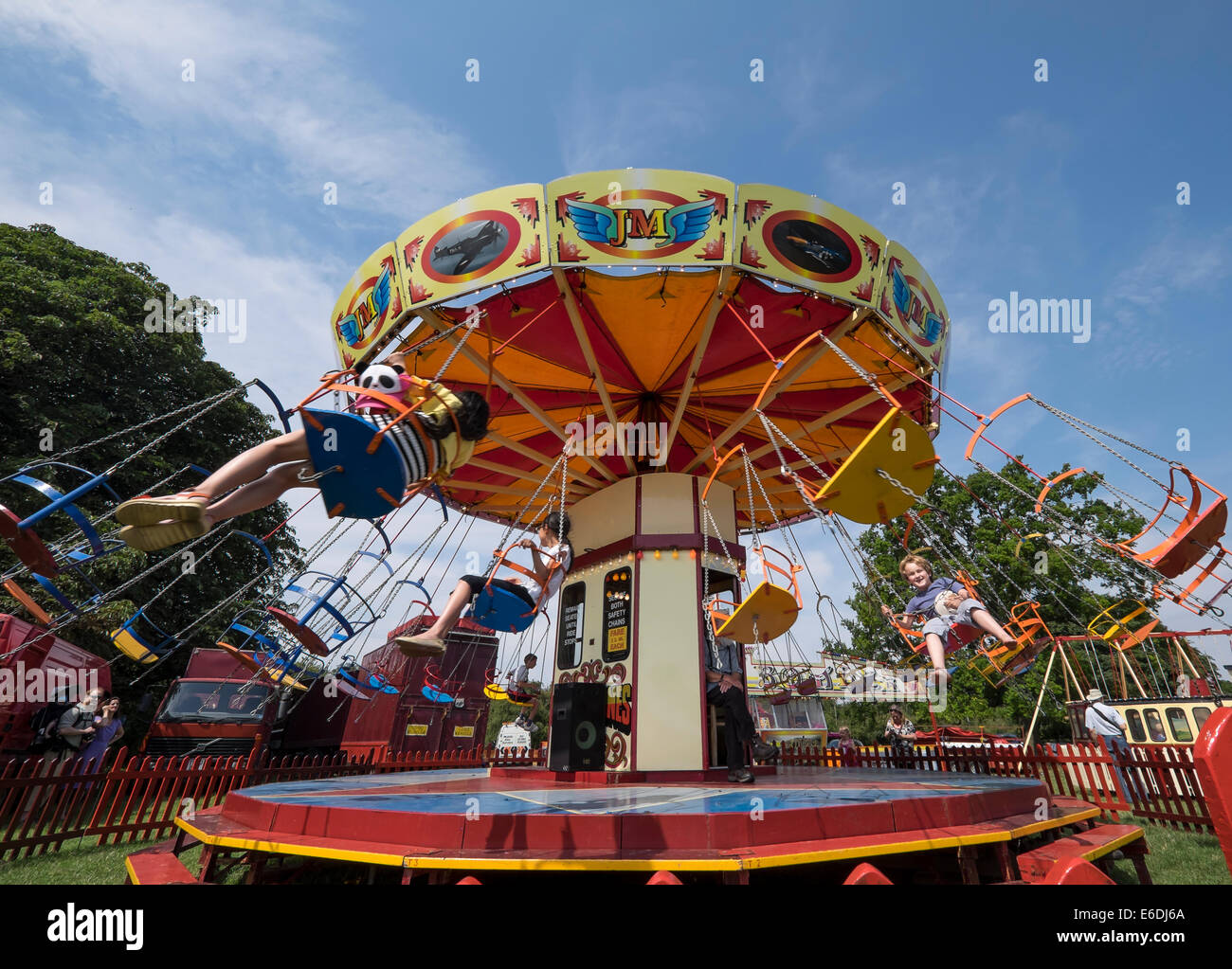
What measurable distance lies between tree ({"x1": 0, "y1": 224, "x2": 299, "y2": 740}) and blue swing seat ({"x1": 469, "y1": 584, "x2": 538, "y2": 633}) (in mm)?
11820

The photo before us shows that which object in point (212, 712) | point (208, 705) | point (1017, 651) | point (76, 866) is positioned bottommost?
point (76, 866)

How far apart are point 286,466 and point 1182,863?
→ 9.33 m

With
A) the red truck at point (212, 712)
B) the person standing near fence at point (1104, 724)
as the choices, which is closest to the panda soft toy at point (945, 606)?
the person standing near fence at point (1104, 724)

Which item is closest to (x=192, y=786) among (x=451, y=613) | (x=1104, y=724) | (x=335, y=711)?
(x=451, y=613)

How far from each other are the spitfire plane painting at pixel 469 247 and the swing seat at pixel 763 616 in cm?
441

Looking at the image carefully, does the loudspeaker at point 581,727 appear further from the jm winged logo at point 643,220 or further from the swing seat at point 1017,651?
the jm winged logo at point 643,220

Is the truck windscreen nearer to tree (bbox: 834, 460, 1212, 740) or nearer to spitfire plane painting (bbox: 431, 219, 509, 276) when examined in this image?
spitfire plane painting (bbox: 431, 219, 509, 276)

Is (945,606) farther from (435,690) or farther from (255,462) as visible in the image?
(435,690)

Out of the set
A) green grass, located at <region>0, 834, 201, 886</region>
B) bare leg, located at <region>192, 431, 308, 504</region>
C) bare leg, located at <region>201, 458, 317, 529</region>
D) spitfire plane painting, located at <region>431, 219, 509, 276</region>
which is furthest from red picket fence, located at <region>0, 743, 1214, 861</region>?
spitfire plane painting, located at <region>431, 219, 509, 276</region>

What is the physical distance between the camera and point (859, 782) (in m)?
6.88

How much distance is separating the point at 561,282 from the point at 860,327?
3.80 m

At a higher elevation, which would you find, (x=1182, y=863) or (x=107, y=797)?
(x=107, y=797)

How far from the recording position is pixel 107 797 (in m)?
8.06
